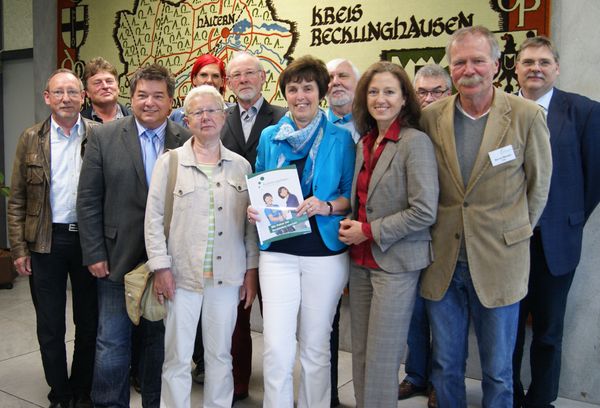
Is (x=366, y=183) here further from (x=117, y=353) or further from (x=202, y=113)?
(x=117, y=353)

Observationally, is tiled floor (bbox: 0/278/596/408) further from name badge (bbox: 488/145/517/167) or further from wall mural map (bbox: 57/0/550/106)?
wall mural map (bbox: 57/0/550/106)

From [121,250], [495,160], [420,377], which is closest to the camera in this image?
[495,160]

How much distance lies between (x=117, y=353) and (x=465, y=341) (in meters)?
1.71

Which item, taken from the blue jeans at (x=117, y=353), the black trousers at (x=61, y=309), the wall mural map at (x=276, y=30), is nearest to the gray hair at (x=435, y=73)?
the wall mural map at (x=276, y=30)

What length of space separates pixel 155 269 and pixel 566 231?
2056 millimetres

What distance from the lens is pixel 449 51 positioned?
8.25 ft

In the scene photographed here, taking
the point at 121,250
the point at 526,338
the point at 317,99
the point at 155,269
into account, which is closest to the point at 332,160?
the point at 317,99

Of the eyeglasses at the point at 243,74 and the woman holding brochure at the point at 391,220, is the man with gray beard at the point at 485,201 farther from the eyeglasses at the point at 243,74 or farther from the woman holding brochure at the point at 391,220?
the eyeglasses at the point at 243,74

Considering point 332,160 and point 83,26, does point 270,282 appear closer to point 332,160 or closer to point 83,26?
point 332,160

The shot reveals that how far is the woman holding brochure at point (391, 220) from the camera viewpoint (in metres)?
2.43

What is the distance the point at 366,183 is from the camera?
256 cm

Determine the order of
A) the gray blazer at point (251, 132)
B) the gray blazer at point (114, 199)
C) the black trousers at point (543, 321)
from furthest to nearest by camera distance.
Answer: the gray blazer at point (251, 132) → the black trousers at point (543, 321) → the gray blazer at point (114, 199)

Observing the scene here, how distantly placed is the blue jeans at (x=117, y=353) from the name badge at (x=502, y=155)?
1811mm

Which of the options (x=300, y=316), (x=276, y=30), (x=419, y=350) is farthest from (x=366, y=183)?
(x=276, y=30)
